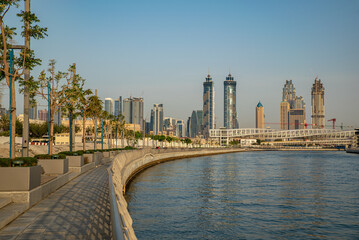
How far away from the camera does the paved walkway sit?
34.3 ft

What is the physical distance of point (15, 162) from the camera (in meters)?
14.4

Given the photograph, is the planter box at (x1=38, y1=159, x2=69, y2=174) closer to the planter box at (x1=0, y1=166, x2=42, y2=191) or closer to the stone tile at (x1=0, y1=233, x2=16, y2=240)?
the planter box at (x1=0, y1=166, x2=42, y2=191)

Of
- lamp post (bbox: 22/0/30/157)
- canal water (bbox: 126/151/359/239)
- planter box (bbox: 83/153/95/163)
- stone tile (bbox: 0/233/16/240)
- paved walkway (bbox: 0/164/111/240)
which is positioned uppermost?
lamp post (bbox: 22/0/30/157)

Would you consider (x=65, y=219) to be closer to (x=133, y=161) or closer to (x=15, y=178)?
(x=15, y=178)

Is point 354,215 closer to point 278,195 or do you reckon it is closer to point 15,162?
→ point 278,195

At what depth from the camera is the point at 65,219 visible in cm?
1242

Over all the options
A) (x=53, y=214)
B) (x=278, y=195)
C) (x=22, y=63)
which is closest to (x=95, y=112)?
(x=278, y=195)

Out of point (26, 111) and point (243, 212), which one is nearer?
point (26, 111)

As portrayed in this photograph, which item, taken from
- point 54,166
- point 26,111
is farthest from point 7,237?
point 54,166

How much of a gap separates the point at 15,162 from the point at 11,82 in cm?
585

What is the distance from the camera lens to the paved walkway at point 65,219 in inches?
411

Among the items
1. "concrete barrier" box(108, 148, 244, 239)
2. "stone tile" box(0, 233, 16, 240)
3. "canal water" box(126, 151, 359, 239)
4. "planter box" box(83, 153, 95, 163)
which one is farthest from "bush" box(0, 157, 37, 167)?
"planter box" box(83, 153, 95, 163)

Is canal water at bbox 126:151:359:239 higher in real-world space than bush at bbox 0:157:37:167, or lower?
lower

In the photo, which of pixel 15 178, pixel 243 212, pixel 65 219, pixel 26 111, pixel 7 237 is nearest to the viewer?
pixel 7 237
